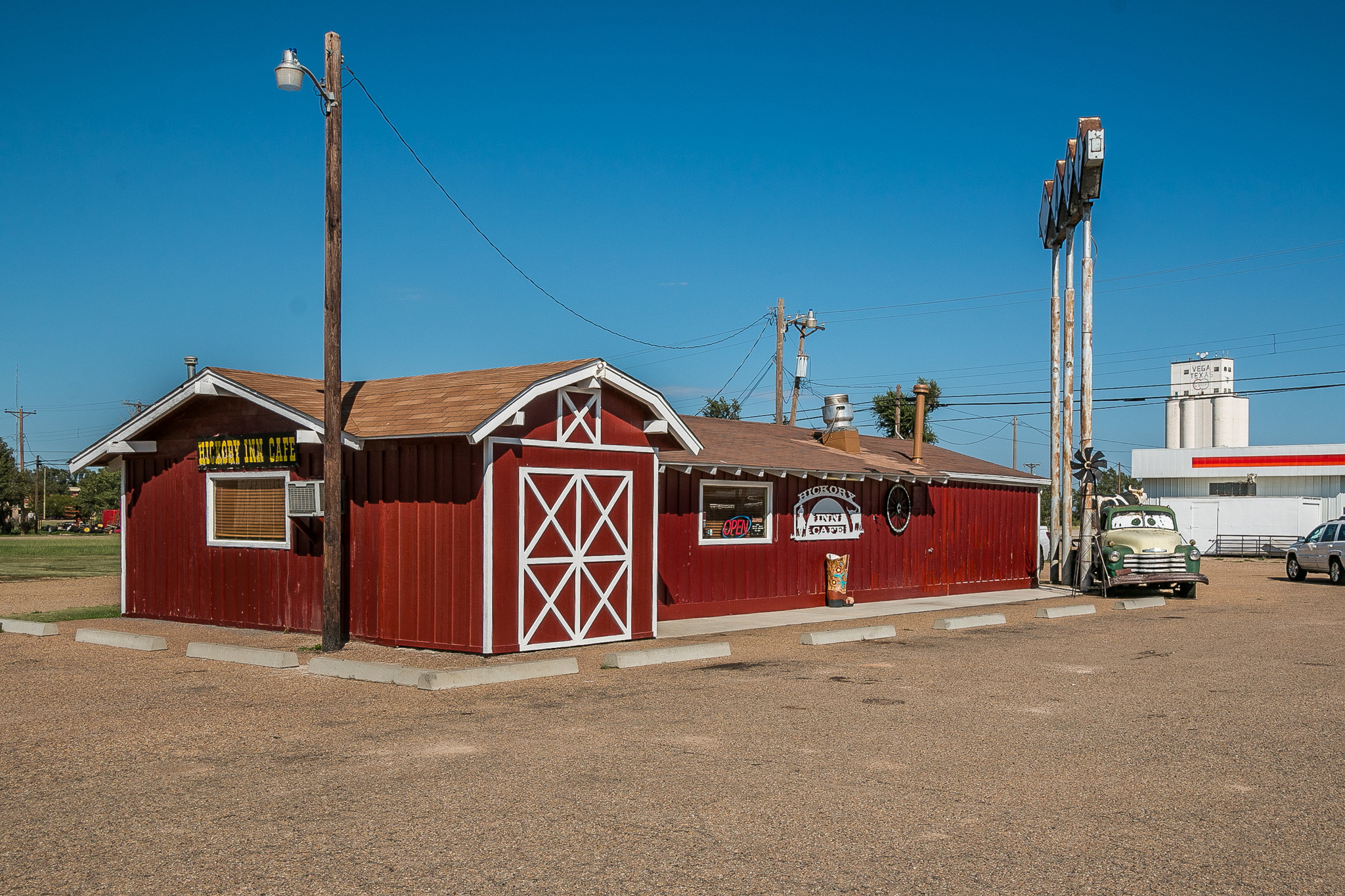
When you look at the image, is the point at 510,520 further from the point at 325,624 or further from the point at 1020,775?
the point at 1020,775

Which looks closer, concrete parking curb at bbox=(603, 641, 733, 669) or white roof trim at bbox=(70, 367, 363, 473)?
concrete parking curb at bbox=(603, 641, 733, 669)

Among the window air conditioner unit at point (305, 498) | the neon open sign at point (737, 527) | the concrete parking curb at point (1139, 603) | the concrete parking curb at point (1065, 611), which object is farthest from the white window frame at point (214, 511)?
the concrete parking curb at point (1139, 603)

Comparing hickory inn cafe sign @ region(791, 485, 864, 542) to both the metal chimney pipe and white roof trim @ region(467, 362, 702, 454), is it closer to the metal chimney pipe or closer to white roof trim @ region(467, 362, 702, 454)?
the metal chimney pipe

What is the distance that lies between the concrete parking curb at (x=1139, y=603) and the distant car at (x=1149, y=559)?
725mm

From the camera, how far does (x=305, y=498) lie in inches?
562

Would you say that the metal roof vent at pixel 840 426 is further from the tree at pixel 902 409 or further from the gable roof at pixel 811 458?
the tree at pixel 902 409

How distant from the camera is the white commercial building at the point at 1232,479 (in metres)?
47.6

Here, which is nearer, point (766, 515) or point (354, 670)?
point (354, 670)

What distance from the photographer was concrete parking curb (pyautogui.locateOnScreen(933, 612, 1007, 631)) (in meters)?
17.2

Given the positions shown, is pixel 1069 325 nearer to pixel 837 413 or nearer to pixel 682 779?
pixel 837 413

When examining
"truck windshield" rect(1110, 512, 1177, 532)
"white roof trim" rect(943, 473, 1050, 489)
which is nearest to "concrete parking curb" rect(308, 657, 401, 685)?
"white roof trim" rect(943, 473, 1050, 489)

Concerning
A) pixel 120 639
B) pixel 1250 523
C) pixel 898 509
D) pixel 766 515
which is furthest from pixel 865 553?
pixel 1250 523

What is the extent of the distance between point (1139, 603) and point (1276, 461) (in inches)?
1502

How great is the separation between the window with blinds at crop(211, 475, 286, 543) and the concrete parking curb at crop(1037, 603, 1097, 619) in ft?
40.3
